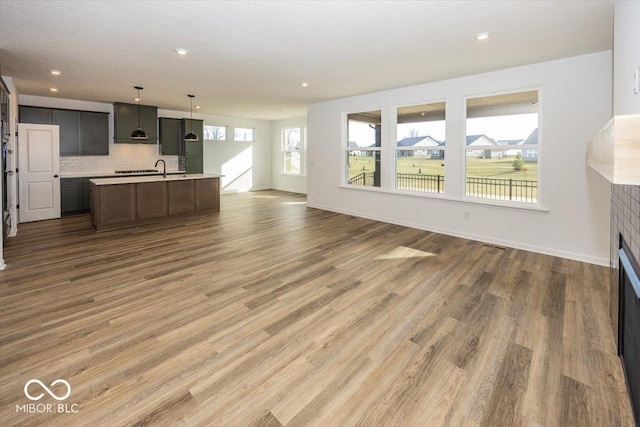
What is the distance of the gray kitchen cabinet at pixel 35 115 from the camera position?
6820mm

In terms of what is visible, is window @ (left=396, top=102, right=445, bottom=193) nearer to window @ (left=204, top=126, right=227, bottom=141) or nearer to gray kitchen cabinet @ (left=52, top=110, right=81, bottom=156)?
window @ (left=204, top=126, right=227, bottom=141)

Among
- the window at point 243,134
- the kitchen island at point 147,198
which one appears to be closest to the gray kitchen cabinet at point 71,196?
the kitchen island at point 147,198

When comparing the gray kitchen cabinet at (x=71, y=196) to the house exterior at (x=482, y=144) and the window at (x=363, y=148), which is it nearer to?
the window at (x=363, y=148)

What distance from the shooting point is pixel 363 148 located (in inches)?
287

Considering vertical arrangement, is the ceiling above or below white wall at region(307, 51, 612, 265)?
above

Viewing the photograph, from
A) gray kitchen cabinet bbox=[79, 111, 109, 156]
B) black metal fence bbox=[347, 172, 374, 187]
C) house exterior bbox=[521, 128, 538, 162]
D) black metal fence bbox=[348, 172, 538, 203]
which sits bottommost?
black metal fence bbox=[348, 172, 538, 203]

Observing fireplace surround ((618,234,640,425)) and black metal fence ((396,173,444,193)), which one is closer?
fireplace surround ((618,234,640,425))

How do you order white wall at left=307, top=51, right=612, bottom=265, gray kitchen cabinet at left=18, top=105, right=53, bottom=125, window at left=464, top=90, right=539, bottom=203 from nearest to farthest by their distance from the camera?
white wall at left=307, top=51, right=612, bottom=265, window at left=464, top=90, right=539, bottom=203, gray kitchen cabinet at left=18, top=105, right=53, bottom=125

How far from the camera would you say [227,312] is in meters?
2.86

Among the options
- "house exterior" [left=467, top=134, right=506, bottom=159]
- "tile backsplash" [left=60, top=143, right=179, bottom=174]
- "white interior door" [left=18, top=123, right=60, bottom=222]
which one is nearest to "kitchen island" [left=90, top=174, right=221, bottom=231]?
"white interior door" [left=18, top=123, right=60, bottom=222]

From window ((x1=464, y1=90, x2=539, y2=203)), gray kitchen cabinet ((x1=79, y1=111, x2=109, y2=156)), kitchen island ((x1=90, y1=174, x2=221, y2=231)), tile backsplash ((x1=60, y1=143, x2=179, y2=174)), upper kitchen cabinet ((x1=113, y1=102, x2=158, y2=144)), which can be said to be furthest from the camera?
upper kitchen cabinet ((x1=113, y1=102, x2=158, y2=144))

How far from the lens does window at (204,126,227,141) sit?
10.7 m

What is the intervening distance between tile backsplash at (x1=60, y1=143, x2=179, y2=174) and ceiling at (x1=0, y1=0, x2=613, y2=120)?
242 centimetres

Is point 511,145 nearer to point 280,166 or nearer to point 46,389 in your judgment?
point 46,389
